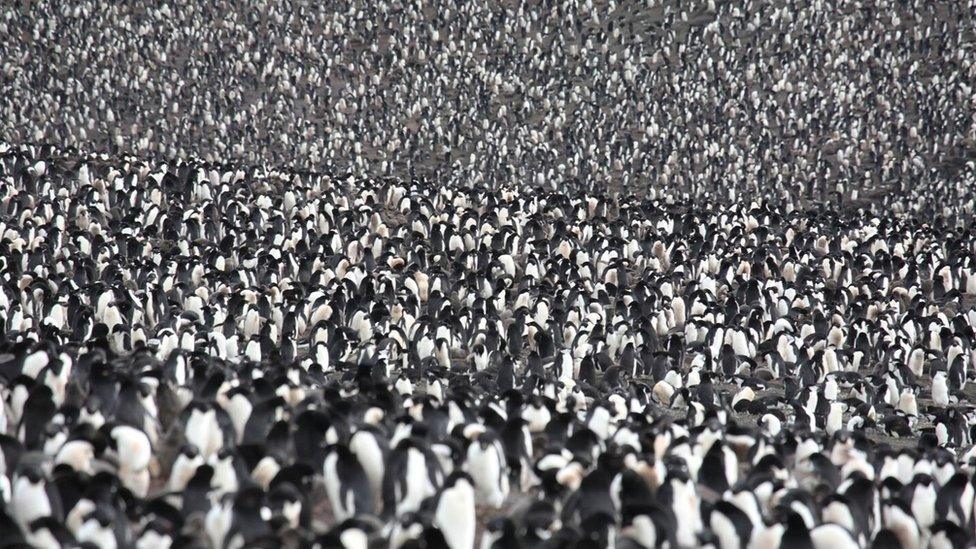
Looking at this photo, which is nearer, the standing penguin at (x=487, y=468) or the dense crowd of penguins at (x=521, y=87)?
the standing penguin at (x=487, y=468)

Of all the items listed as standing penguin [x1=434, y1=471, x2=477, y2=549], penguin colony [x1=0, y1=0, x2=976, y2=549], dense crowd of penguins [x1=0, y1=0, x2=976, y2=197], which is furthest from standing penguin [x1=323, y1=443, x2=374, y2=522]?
dense crowd of penguins [x1=0, y1=0, x2=976, y2=197]

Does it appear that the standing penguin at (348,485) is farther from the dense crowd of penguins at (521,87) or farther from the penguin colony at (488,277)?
the dense crowd of penguins at (521,87)

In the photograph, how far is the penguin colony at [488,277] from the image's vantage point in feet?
30.3

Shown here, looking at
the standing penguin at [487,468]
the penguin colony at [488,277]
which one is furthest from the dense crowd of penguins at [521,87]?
the standing penguin at [487,468]

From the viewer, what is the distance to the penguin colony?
9.24m

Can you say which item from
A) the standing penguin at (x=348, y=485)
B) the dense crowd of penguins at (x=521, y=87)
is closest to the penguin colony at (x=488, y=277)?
the standing penguin at (x=348, y=485)

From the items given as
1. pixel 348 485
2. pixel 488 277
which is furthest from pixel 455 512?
pixel 488 277

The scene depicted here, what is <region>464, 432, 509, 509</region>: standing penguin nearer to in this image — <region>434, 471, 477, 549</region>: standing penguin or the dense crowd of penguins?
<region>434, 471, 477, 549</region>: standing penguin

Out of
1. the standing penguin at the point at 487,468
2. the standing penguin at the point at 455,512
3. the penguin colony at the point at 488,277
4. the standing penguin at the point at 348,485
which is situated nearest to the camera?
the standing penguin at the point at 455,512

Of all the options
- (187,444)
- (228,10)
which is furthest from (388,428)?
(228,10)

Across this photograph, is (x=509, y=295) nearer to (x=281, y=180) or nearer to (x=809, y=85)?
(x=281, y=180)

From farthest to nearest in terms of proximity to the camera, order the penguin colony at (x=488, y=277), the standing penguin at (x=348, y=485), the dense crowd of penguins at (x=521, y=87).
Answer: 1. the dense crowd of penguins at (x=521, y=87)
2. the penguin colony at (x=488, y=277)
3. the standing penguin at (x=348, y=485)

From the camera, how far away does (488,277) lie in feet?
74.7

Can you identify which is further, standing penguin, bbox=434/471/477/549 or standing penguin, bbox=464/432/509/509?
standing penguin, bbox=464/432/509/509
